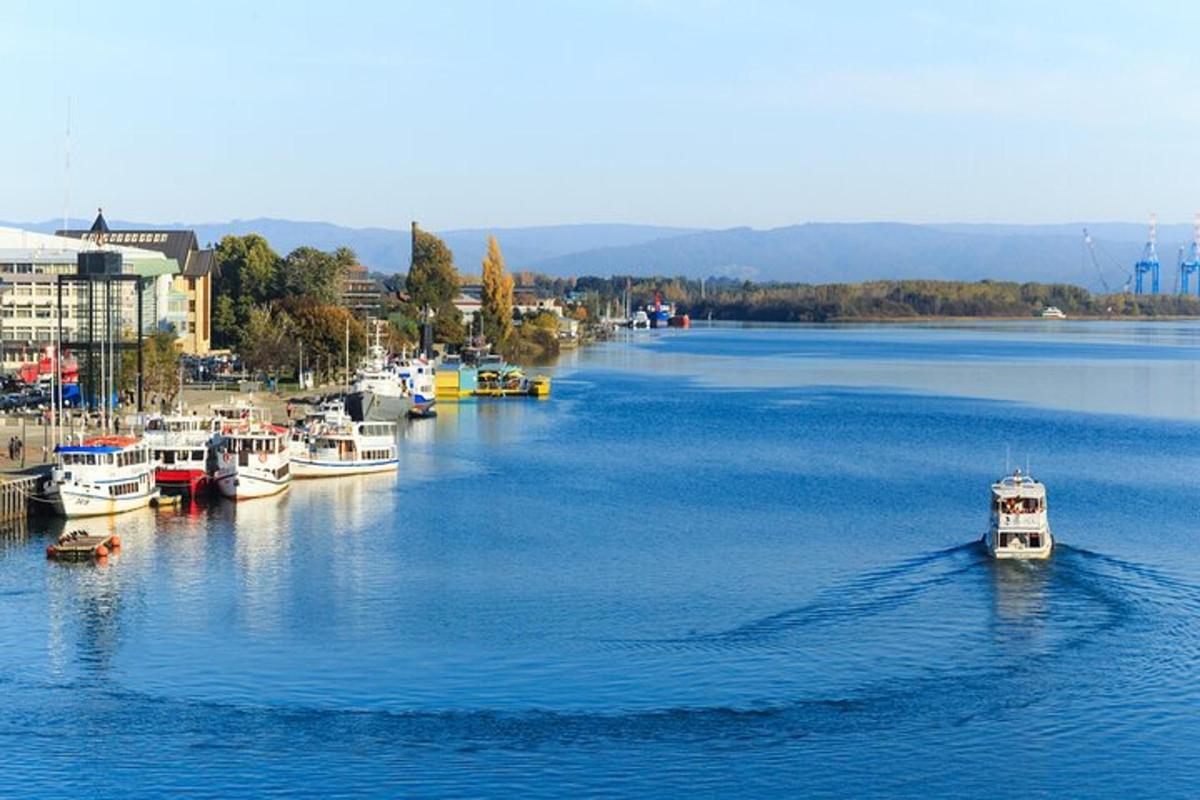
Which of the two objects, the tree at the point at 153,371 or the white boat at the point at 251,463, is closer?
the white boat at the point at 251,463

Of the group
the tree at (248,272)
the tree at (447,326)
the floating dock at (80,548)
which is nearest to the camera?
the floating dock at (80,548)

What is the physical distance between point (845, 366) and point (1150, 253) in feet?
319

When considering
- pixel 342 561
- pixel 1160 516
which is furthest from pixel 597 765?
pixel 1160 516

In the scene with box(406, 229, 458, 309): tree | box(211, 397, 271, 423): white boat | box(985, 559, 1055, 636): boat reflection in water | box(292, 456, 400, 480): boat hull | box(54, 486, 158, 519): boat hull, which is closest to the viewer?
box(985, 559, 1055, 636): boat reflection in water

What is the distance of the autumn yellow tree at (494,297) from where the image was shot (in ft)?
176

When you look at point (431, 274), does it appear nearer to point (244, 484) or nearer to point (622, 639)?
point (244, 484)

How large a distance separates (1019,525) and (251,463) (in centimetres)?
913

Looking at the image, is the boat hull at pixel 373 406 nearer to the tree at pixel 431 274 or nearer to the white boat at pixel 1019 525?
the white boat at pixel 1019 525

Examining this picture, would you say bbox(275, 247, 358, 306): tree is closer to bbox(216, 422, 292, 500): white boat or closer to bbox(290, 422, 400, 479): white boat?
bbox(290, 422, 400, 479): white boat

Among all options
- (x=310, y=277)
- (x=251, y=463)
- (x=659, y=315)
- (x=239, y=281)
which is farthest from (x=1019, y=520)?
(x=659, y=315)

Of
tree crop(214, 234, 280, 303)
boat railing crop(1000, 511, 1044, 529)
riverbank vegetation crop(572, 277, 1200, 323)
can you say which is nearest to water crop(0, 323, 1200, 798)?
boat railing crop(1000, 511, 1044, 529)

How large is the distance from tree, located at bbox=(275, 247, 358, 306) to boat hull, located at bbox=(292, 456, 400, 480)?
22.0 meters

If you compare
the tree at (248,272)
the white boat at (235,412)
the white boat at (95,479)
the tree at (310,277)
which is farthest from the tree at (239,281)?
the white boat at (95,479)

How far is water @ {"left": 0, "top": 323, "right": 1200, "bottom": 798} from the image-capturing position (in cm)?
1037
